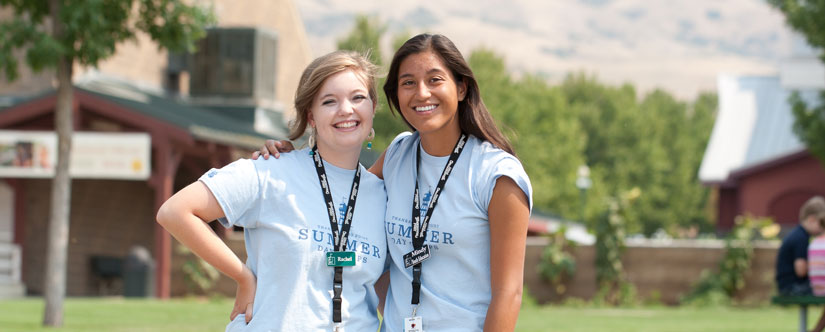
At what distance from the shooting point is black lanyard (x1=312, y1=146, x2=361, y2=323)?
150 inches

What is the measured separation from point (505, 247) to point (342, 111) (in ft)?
2.38

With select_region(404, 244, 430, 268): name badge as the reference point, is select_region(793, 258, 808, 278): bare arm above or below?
below

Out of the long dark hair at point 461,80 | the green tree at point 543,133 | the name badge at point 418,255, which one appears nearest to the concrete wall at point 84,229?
the long dark hair at point 461,80

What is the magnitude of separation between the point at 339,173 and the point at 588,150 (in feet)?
273

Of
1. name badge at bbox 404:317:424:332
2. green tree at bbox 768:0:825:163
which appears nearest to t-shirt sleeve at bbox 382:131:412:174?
name badge at bbox 404:317:424:332

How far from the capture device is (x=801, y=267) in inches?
459

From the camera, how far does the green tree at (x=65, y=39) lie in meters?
14.3

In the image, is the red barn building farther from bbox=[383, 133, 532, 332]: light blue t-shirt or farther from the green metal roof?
bbox=[383, 133, 532, 332]: light blue t-shirt

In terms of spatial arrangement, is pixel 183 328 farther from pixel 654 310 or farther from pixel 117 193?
pixel 117 193

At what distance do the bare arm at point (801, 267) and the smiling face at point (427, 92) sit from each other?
8.67 m

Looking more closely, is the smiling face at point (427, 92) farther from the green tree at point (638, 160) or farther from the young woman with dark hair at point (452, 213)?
the green tree at point (638, 160)

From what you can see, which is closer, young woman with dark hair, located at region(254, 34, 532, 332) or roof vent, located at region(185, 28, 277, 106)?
young woman with dark hair, located at region(254, 34, 532, 332)

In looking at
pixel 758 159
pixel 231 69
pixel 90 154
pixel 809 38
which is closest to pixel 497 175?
pixel 90 154

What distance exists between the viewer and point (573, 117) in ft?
244
